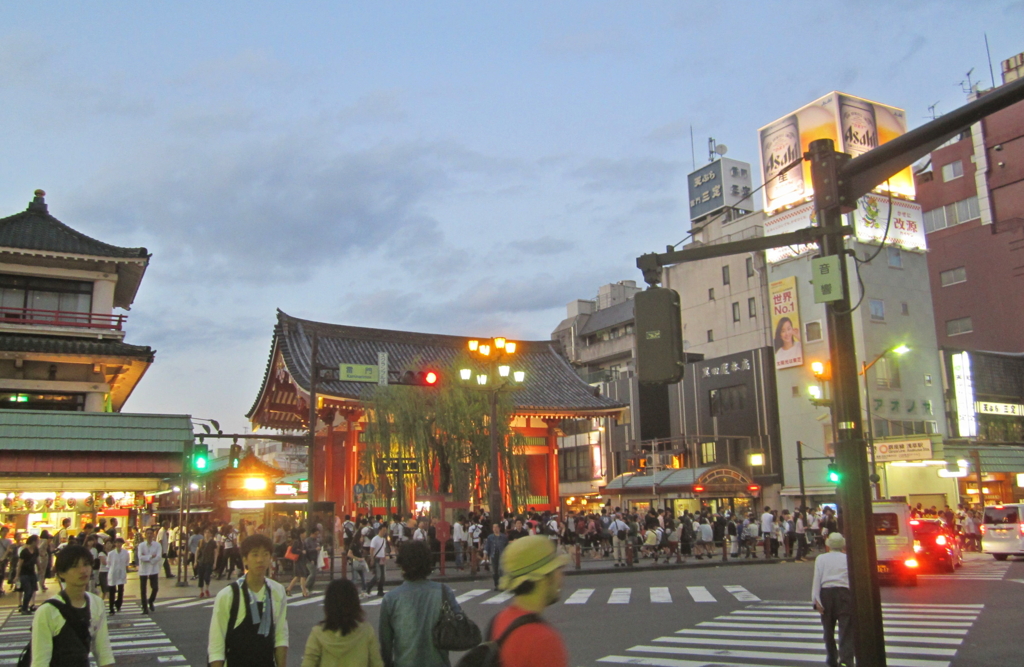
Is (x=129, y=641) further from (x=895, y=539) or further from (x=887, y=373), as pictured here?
(x=887, y=373)

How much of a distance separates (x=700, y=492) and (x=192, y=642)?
26.9 m

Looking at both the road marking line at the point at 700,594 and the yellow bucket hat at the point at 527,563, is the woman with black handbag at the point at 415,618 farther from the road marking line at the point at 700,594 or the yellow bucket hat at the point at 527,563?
the road marking line at the point at 700,594

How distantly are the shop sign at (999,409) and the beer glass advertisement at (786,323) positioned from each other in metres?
8.70

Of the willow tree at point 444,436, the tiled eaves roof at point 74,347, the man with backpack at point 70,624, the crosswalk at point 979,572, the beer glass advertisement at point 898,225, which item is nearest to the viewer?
the man with backpack at point 70,624

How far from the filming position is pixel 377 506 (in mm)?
36656

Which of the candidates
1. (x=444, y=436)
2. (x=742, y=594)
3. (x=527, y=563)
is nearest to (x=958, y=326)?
(x=444, y=436)

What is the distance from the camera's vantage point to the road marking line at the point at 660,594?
55.0ft

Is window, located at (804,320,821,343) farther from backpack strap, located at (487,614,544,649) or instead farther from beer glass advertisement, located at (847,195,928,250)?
backpack strap, located at (487,614,544,649)

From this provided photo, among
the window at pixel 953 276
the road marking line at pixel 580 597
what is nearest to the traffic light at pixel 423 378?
the road marking line at pixel 580 597

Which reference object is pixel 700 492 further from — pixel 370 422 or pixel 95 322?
pixel 95 322

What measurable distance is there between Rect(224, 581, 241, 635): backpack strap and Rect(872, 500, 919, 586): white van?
652 inches

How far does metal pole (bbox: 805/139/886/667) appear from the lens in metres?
5.64

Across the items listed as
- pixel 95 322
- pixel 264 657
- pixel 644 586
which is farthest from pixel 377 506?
pixel 264 657

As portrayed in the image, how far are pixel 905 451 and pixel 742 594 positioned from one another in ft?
74.2
